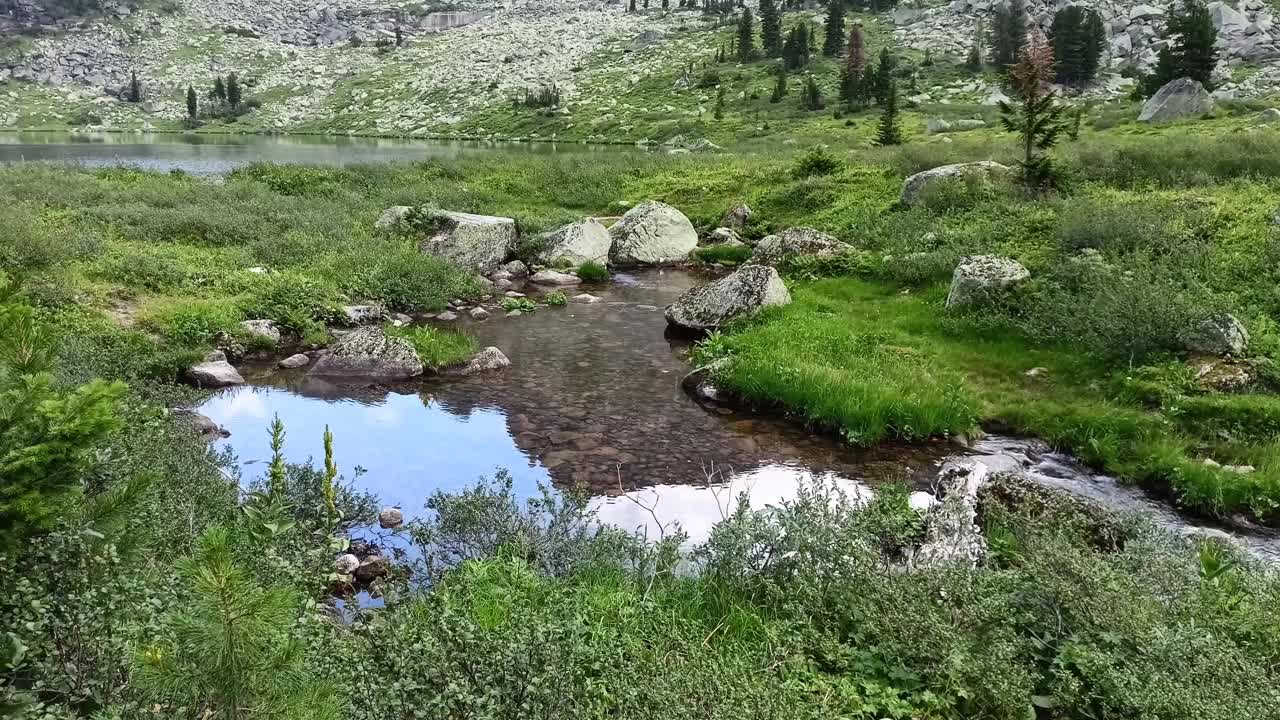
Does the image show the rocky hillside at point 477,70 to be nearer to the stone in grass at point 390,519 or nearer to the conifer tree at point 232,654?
the stone in grass at point 390,519

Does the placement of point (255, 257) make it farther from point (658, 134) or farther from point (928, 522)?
point (658, 134)

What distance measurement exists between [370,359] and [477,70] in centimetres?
15608

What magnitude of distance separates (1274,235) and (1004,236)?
17.8ft

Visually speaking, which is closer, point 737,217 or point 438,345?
point 438,345

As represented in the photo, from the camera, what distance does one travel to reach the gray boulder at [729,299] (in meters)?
18.2

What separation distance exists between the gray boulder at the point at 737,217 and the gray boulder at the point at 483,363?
53.1ft

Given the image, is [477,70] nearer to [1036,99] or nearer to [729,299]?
[1036,99]

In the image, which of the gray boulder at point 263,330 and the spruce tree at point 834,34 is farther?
the spruce tree at point 834,34

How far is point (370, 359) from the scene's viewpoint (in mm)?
15469

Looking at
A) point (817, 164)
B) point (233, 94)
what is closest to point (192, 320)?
point (817, 164)

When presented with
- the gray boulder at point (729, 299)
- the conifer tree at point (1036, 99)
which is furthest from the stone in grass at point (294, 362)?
the conifer tree at point (1036, 99)

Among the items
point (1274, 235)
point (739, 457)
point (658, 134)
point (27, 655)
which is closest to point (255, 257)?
point (739, 457)

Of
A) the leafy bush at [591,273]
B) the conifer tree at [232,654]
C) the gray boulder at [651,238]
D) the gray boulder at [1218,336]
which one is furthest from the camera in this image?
the gray boulder at [651,238]

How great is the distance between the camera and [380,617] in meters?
5.75
